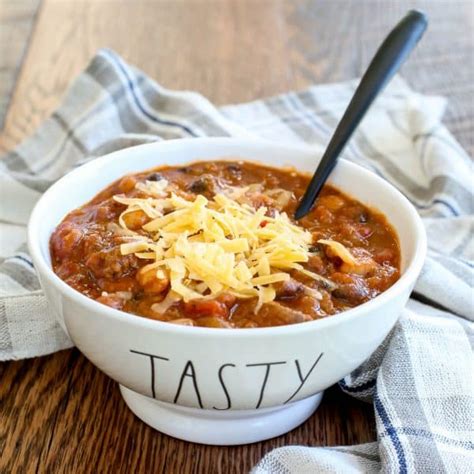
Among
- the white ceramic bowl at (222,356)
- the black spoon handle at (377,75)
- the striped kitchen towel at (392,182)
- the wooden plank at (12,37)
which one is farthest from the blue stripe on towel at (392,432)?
the wooden plank at (12,37)

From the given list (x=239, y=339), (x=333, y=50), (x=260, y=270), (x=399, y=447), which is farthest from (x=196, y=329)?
(x=333, y=50)

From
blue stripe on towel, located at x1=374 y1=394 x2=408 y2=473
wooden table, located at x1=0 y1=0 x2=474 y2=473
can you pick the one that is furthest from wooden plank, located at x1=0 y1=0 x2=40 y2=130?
blue stripe on towel, located at x1=374 y1=394 x2=408 y2=473

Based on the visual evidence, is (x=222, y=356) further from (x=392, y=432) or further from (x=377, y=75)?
(x=377, y=75)

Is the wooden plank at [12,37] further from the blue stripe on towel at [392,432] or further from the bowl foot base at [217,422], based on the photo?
the blue stripe on towel at [392,432]

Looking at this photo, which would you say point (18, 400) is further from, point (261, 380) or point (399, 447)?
point (399, 447)

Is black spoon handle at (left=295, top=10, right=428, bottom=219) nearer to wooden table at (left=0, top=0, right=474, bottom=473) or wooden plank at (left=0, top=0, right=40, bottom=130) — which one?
wooden table at (left=0, top=0, right=474, bottom=473)

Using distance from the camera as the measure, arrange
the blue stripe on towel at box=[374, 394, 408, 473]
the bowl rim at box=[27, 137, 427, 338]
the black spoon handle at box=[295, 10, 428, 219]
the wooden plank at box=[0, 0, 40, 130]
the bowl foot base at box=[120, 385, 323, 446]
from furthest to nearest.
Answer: the wooden plank at box=[0, 0, 40, 130], the black spoon handle at box=[295, 10, 428, 219], the bowl foot base at box=[120, 385, 323, 446], the blue stripe on towel at box=[374, 394, 408, 473], the bowl rim at box=[27, 137, 427, 338]
